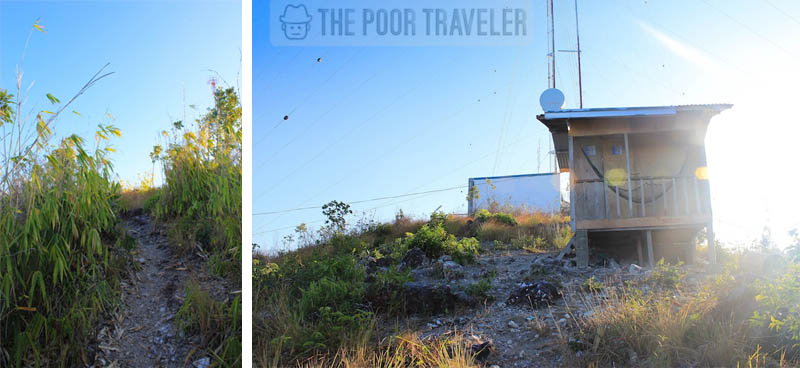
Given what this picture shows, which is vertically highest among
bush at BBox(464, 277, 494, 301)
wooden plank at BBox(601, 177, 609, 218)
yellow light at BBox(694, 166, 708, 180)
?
yellow light at BBox(694, 166, 708, 180)

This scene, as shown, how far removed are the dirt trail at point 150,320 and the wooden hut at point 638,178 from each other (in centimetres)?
470

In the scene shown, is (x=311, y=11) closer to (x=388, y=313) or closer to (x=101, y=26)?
(x=101, y=26)

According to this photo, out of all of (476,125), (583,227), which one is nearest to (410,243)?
(583,227)

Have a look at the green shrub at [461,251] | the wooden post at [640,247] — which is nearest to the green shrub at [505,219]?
the wooden post at [640,247]

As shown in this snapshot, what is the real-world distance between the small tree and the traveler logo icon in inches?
181

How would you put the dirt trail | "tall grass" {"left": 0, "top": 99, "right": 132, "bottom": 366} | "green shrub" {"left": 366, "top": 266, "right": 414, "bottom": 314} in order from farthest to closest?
"green shrub" {"left": 366, "top": 266, "right": 414, "bottom": 314}, the dirt trail, "tall grass" {"left": 0, "top": 99, "right": 132, "bottom": 366}

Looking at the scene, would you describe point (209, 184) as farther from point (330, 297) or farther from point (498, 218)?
point (498, 218)

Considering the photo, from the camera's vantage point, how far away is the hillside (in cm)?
331

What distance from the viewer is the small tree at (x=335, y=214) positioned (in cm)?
738

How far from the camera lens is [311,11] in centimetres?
295

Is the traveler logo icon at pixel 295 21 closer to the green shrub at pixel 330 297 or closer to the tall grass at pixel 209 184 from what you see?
the tall grass at pixel 209 184

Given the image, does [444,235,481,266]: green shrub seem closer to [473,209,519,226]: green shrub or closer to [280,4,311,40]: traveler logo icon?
[473,209,519,226]: green shrub

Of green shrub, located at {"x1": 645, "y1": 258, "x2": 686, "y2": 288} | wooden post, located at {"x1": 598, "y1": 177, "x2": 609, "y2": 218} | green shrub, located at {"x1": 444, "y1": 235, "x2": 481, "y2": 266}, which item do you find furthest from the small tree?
green shrub, located at {"x1": 645, "y1": 258, "x2": 686, "y2": 288}

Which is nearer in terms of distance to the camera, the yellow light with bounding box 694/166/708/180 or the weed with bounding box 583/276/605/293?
the weed with bounding box 583/276/605/293
